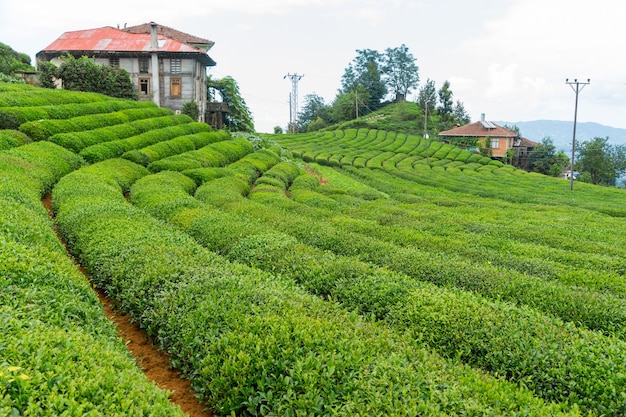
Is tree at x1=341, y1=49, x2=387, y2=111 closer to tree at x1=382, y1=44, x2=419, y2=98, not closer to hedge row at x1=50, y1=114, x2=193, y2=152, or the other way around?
tree at x1=382, y1=44, x2=419, y2=98

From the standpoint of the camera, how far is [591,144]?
80.9 metres

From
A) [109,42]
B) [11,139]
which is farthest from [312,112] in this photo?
[11,139]

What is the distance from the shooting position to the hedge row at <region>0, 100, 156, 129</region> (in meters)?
22.2

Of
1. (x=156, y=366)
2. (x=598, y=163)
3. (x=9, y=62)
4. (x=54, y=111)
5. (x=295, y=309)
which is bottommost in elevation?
(x=156, y=366)

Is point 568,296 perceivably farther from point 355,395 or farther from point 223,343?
point 223,343

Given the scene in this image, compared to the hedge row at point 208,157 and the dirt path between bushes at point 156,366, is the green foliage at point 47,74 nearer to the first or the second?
the hedge row at point 208,157

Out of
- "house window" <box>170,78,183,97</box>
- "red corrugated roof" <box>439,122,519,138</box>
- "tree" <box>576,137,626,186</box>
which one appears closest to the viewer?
"house window" <box>170,78,183,97</box>

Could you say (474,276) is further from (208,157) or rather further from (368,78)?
(368,78)

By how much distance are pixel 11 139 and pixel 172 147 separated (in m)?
8.73

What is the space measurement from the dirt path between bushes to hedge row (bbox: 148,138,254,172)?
15185mm

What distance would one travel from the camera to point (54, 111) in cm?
2556

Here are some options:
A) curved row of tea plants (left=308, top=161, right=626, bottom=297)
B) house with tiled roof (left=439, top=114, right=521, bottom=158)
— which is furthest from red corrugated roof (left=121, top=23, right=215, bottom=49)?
house with tiled roof (left=439, top=114, right=521, bottom=158)

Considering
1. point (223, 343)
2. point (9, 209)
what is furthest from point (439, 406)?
point (9, 209)

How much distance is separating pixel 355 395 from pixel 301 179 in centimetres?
2580
